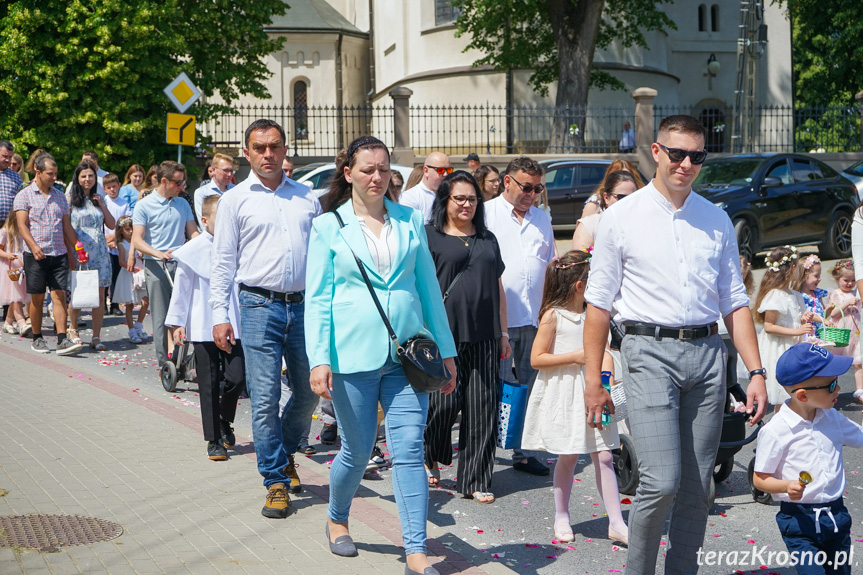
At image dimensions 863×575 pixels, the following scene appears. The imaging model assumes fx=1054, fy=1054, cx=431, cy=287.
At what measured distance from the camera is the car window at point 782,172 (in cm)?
1780

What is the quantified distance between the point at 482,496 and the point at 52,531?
2511 millimetres

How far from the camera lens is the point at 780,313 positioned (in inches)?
326

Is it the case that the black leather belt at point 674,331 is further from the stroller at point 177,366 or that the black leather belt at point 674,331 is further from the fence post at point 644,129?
the fence post at point 644,129

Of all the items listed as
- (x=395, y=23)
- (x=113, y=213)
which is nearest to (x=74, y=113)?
(x=113, y=213)

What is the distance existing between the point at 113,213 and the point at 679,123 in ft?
37.5

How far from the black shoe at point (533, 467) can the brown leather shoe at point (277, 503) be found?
6.76 feet

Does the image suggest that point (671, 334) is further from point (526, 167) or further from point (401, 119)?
point (401, 119)

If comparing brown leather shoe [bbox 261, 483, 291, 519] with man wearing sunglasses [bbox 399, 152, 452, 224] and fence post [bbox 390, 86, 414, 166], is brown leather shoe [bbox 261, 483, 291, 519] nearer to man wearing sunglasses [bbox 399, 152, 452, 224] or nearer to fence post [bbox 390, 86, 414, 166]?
man wearing sunglasses [bbox 399, 152, 452, 224]

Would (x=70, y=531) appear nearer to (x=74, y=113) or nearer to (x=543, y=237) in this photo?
(x=543, y=237)

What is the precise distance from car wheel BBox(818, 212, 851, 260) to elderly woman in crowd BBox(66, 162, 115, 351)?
39.7 ft

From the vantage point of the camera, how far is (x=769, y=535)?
5.78m

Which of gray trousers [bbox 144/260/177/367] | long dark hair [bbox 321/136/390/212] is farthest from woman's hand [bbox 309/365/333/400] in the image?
gray trousers [bbox 144/260/177/367]

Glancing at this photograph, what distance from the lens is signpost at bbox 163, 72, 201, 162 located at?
1686 centimetres

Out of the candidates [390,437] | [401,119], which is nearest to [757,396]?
[390,437]
